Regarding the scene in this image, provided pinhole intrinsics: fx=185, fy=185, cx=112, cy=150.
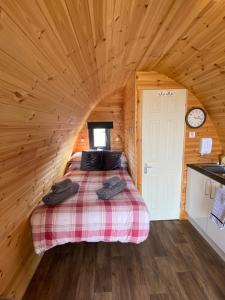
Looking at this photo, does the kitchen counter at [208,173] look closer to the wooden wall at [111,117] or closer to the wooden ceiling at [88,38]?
the wooden ceiling at [88,38]

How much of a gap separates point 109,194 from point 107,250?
765mm

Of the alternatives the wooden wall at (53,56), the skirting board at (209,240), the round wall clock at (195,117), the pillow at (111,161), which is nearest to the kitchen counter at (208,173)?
the round wall clock at (195,117)

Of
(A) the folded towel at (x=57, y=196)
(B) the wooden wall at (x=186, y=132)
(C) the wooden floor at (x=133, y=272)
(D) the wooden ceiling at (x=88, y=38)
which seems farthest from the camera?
(B) the wooden wall at (x=186, y=132)

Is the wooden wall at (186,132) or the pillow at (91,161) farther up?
the wooden wall at (186,132)

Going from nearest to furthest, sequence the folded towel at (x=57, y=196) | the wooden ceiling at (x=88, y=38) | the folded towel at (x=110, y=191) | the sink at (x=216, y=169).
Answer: the wooden ceiling at (x=88, y=38), the folded towel at (x=57, y=196), the folded towel at (x=110, y=191), the sink at (x=216, y=169)

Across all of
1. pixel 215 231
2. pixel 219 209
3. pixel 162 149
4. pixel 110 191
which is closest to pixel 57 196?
pixel 110 191

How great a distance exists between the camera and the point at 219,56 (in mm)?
1628

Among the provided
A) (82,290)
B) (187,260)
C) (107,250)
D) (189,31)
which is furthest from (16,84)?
(187,260)

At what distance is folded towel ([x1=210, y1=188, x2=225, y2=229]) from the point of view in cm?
200

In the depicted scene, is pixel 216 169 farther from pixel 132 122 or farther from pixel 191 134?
pixel 132 122

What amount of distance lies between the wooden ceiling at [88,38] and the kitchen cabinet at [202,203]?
3.99 feet

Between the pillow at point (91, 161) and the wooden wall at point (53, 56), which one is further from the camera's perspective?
the pillow at point (91, 161)

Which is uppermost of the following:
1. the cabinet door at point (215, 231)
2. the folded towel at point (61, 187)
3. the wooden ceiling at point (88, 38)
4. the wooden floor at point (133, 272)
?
the wooden ceiling at point (88, 38)

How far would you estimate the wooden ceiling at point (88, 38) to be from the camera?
2.40 feet
